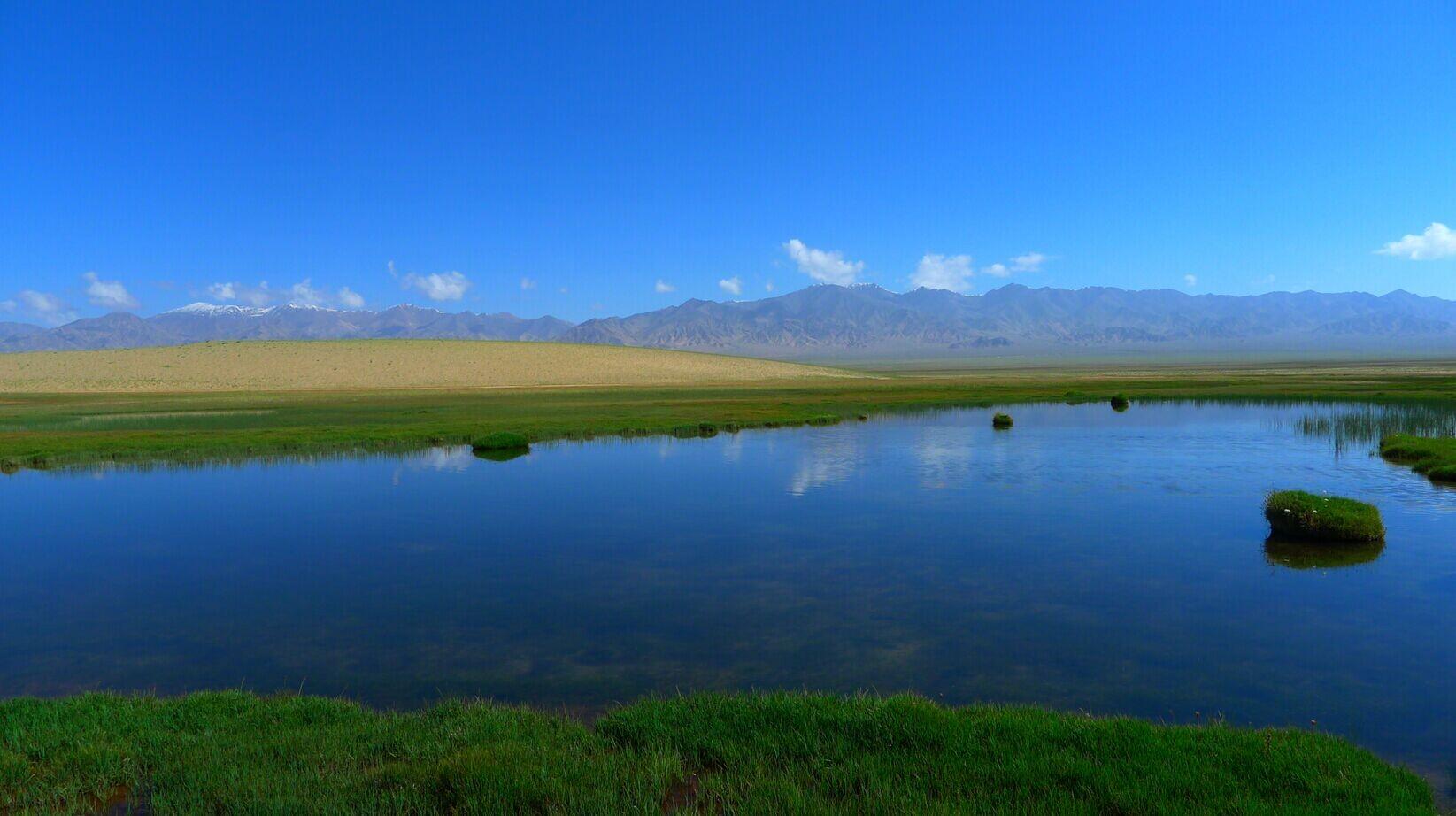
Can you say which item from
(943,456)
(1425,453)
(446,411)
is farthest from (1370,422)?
(446,411)

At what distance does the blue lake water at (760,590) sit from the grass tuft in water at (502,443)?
316 inches

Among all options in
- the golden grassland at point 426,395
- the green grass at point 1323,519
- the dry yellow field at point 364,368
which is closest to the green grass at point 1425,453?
the green grass at point 1323,519

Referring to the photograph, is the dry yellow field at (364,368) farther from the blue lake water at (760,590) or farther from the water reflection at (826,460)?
the blue lake water at (760,590)

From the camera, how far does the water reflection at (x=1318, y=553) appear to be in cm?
1669

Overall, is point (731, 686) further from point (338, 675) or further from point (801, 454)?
point (801, 454)

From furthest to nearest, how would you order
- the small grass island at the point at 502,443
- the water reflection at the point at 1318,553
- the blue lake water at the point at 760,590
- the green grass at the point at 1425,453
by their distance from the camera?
the small grass island at the point at 502,443 < the green grass at the point at 1425,453 < the water reflection at the point at 1318,553 < the blue lake water at the point at 760,590

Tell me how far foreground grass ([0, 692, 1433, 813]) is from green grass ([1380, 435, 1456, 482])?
24.5 metres

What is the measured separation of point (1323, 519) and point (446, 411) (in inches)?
A: 2066

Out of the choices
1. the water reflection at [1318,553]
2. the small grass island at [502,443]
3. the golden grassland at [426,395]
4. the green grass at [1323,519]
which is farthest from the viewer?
the golden grassland at [426,395]

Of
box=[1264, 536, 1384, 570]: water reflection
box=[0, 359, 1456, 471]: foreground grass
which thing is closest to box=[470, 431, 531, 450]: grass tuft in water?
box=[0, 359, 1456, 471]: foreground grass

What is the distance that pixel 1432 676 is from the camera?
35.4 ft

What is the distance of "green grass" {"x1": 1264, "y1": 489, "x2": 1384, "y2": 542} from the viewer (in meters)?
18.2

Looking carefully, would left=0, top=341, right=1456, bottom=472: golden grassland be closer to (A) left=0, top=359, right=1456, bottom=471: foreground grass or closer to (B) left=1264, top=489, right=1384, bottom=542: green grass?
(A) left=0, top=359, right=1456, bottom=471: foreground grass

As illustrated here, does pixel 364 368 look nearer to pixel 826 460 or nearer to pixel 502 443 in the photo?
pixel 502 443
